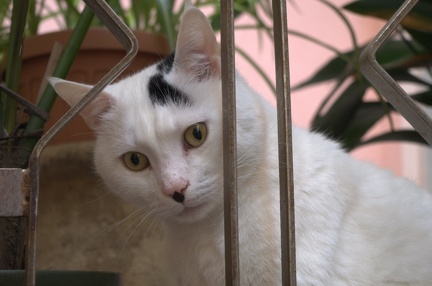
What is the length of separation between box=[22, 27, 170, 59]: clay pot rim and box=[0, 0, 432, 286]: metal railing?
60cm

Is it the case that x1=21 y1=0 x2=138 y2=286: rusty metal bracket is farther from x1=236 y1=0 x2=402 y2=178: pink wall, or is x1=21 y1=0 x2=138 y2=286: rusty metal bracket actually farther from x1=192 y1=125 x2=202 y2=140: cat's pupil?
x1=236 y1=0 x2=402 y2=178: pink wall

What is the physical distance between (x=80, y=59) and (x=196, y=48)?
42cm

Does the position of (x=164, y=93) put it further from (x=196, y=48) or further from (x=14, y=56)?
(x=14, y=56)

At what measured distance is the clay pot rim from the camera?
43.5 inches

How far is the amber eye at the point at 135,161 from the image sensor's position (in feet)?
2.57

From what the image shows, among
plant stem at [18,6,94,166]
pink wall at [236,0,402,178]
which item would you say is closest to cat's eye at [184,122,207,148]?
plant stem at [18,6,94,166]

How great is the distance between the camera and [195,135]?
743mm

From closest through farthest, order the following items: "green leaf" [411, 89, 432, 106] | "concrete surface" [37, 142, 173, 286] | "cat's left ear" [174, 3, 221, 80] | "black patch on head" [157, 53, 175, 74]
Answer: "cat's left ear" [174, 3, 221, 80]
"black patch on head" [157, 53, 175, 74]
"concrete surface" [37, 142, 173, 286]
"green leaf" [411, 89, 432, 106]

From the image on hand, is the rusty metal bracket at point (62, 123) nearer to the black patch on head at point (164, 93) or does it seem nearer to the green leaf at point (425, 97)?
the black patch on head at point (164, 93)

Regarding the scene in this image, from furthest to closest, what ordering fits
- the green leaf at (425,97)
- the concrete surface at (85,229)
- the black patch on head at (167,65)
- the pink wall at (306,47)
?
the pink wall at (306,47), the green leaf at (425,97), the concrete surface at (85,229), the black patch on head at (167,65)

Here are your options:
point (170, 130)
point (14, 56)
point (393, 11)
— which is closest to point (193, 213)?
point (170, 130)

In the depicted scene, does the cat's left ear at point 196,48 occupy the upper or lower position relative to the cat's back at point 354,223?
upper

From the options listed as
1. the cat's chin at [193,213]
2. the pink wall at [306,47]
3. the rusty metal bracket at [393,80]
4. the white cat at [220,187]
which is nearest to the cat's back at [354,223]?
the white cat at [220,187]

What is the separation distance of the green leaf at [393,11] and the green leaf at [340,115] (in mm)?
153
